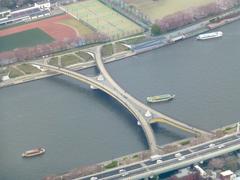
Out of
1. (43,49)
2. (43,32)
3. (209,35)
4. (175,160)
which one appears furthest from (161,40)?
(175,160)

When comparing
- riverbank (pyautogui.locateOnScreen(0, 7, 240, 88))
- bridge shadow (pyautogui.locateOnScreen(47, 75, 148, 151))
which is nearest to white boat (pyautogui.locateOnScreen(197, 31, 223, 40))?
riverbank (pyautogui.locateOnScreen(0, 7, 240, 88))

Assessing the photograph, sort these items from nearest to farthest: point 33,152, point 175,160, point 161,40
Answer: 1. point 175,160
2. point 33,152
3. point 161,40

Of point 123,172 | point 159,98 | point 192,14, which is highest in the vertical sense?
point 192,14

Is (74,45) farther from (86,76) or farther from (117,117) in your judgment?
(117,117)

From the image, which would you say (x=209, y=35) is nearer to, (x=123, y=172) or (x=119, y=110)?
(x=119, y=110)

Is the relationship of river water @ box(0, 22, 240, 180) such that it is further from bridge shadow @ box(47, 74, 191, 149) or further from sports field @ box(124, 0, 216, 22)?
sports field @ box(124, 0, 216, 22)

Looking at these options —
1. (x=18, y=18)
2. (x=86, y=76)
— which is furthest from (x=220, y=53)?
(x=18, y=18)
